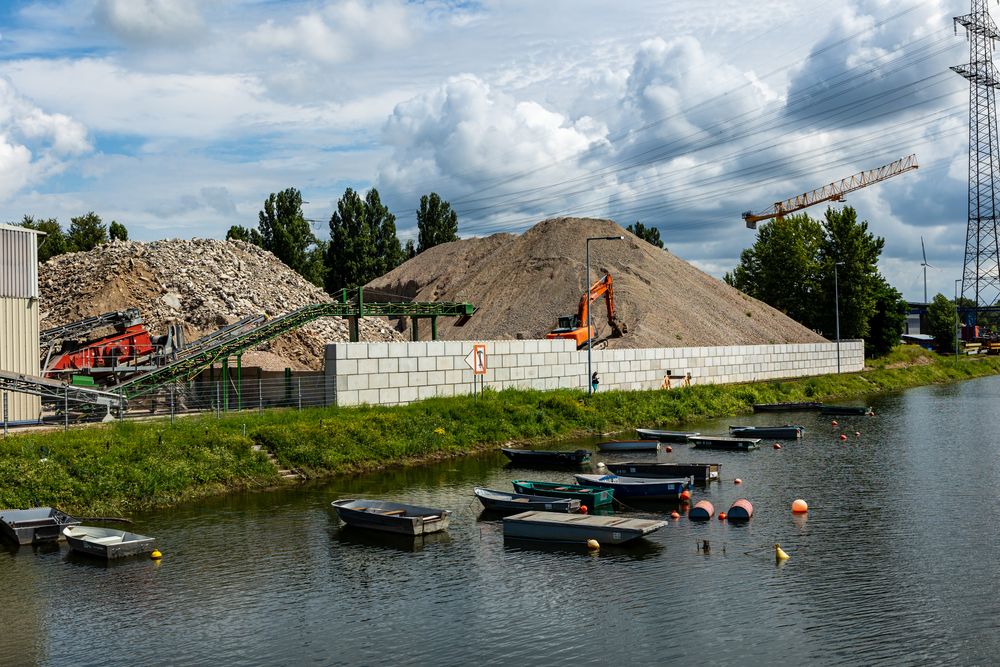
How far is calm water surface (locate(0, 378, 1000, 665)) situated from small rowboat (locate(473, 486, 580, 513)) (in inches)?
34.1

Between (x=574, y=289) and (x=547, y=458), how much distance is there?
5670 cm

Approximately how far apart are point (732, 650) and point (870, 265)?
330ft

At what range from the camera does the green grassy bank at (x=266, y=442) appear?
106 ft

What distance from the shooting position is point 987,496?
112 ft

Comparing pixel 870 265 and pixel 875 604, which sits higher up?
pixel 870 265

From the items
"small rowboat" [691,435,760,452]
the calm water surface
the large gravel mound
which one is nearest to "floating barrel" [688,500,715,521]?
the calm water surface

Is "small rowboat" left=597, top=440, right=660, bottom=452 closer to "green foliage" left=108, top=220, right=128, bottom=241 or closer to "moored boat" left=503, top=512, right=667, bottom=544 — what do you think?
"moored boat" left=503, top=512, right=667, bottom=544

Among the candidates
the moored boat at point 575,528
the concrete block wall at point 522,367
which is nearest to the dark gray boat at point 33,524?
the moored boat at point 575,528

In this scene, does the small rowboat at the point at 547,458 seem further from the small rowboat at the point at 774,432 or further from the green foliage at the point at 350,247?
the green foliage at the point at 350,247

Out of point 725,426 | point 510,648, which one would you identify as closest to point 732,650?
point 510,648

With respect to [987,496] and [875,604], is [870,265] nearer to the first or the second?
[987,496]

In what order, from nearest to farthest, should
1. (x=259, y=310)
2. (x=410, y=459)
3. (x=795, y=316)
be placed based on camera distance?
(x=410, y=459) < (x=259, y=310) < (x=795, y=316)

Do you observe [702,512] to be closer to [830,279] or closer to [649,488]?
[649,488]

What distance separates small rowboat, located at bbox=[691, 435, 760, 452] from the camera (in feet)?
161
